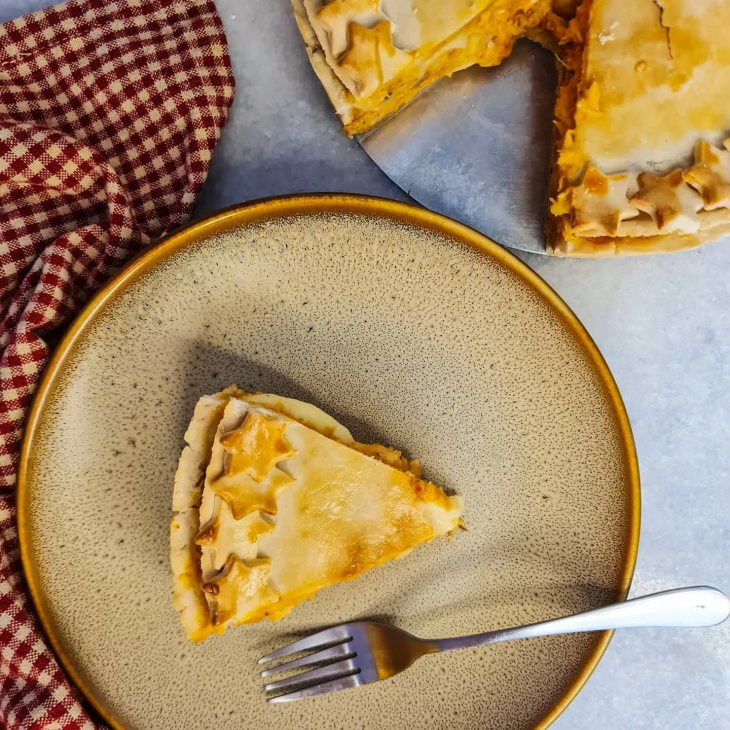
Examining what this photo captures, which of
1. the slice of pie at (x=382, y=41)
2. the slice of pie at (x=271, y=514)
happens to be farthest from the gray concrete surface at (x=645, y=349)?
the slice of pie at (x=271, y=514)

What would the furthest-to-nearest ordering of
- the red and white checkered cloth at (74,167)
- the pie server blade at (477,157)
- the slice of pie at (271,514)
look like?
the pie server blade at (477,157) → the red and white checkered cloth at (74,167) → the slice of pie at (271,514)

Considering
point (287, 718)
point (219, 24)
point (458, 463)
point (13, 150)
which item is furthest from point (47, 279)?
point (287, 718)

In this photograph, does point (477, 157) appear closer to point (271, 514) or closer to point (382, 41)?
point (382, 41)

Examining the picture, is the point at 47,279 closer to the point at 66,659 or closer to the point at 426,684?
the point at 66,659

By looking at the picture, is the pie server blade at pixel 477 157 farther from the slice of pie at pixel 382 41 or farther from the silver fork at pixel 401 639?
the silver fork at pixel 401 639

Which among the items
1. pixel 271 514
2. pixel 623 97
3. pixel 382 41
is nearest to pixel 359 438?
pixel 271 514

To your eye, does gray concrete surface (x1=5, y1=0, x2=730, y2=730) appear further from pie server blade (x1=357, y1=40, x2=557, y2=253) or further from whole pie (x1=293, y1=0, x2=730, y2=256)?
whole pie (x1=293, y1=0, x2=730, y2=256)
